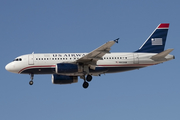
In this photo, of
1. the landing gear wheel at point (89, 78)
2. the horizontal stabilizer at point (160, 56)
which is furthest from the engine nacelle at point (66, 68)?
the horizontal stabilizer at point (160, 56)

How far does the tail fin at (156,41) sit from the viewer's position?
155ft

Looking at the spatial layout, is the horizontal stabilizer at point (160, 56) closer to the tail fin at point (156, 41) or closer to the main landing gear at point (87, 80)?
the tail fin at point (156, 41)

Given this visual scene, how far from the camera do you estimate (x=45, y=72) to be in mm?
44656

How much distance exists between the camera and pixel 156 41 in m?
48.1

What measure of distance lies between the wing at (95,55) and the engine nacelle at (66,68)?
3.42ft

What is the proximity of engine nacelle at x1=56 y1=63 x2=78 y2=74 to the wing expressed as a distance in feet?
3.42

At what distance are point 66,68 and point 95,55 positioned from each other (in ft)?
11.9

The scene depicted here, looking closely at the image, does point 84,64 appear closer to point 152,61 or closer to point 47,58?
A: point 47,58

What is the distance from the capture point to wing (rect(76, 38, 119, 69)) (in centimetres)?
3884

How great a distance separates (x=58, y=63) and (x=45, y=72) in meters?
2.68

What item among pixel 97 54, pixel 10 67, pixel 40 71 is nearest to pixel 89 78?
pixel 97 54

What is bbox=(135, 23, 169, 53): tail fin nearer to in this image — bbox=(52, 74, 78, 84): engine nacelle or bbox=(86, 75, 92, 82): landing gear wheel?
bbox=(86, 75, 92, 82): landing gear wheel

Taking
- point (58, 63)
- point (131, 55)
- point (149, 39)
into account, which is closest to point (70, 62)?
point (58, 63)

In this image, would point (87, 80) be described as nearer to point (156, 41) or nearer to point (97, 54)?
point (97, 54)
